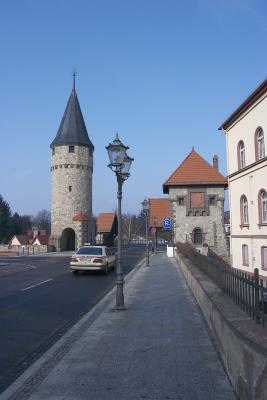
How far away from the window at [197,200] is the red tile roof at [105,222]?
42230 mm

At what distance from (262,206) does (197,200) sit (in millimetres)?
18687

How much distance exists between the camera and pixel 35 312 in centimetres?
1140

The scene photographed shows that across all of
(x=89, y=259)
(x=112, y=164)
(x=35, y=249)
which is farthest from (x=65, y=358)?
(x=35, y=249)

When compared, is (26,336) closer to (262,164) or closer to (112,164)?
(112,164)

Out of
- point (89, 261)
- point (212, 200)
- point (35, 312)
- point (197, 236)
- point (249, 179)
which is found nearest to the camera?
point (35, 312)

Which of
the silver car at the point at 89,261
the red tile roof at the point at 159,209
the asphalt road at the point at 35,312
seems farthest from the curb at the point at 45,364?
the red tile roof at the point at 159,209

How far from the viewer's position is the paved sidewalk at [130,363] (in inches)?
205

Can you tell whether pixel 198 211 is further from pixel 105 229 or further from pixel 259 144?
pixel 105 229

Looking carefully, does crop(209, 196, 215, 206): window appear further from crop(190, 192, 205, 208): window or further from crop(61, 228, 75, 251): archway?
crop(61, 228, 75, 251): archway

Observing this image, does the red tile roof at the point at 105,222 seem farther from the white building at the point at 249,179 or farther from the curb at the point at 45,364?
the curb at the point at 45,364

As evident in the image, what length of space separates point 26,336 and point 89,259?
14313mm

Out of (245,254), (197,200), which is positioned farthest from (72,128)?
(245,254)

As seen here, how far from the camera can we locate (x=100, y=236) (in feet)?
279

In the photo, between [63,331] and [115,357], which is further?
[63,331]
